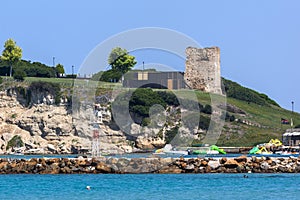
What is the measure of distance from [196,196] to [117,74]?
83.5m

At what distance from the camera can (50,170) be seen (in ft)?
182

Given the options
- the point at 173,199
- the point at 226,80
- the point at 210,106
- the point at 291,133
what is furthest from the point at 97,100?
the point at 173,199

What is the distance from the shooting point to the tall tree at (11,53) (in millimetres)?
129500

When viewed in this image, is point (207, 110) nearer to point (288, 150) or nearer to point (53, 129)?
point (288, 150)

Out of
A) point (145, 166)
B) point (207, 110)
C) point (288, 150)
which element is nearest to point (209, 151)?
point (288, 150)

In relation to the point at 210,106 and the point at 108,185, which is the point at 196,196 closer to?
the point at 108,185

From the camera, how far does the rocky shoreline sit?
181 ft

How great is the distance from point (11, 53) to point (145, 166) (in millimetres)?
76853

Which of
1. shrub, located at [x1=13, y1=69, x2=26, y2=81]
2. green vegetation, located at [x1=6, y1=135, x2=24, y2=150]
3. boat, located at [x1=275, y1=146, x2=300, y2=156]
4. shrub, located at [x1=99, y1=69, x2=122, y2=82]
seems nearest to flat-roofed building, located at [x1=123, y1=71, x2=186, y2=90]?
shrub, located at [x1=99, y1=69, x2=122, y2=82]

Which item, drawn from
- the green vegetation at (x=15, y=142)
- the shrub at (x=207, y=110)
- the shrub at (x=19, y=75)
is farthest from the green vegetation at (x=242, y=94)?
the green vegetation at (x=15, y=142)

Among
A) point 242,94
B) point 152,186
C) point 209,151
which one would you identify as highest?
point 242,94

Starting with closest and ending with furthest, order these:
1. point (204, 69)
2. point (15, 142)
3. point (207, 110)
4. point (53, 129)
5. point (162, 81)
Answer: point (15, 142) < point (162, 81) < point (53, 129) < point (207, 110) < point (204, 69)

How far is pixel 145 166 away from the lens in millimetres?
56219

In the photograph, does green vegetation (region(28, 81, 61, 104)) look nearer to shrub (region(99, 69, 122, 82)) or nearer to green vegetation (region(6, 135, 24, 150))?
green vegetation (region(6, 135, 24, 150))
